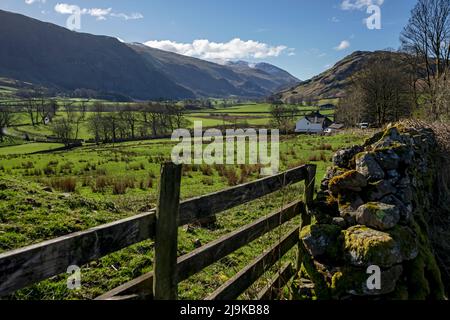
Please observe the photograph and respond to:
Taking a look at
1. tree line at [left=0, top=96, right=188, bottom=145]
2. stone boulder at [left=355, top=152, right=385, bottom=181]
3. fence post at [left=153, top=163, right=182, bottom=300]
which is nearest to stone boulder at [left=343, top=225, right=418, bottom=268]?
stone boulder at [left=355, top=152, right=385, bottom=181]

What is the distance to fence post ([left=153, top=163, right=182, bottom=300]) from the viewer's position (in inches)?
113

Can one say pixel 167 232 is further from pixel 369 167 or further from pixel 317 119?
pixel 317 119

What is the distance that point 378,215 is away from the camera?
407 centimetres

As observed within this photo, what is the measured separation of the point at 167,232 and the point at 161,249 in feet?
0.51

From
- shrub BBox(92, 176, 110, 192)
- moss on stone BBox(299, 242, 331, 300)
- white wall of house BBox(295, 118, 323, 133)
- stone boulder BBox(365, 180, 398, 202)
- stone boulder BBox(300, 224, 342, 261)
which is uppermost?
white wall of house BBox(295, 118, 323, 133)

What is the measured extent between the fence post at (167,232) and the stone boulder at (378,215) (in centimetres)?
244

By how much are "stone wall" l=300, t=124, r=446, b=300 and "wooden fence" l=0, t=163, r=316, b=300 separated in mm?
661

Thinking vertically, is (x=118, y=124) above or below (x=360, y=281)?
above

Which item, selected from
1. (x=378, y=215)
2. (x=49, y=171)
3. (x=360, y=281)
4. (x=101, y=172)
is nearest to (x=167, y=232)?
(x=360, y=281)

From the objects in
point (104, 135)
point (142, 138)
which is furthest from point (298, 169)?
A: point (104, 135)

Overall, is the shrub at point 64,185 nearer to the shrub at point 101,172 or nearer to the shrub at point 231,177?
the shrub at point 101,172

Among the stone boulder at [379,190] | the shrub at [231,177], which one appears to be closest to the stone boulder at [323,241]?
the stone boulder at [379,190]

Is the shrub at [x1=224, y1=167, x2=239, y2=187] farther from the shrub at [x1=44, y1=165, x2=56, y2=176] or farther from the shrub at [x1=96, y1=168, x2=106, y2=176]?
the shrub at [x1=44, y1=165, x2=56, y2=176]
